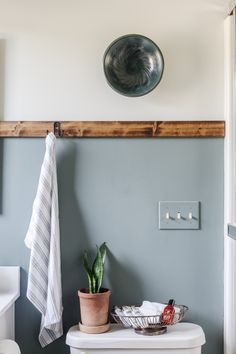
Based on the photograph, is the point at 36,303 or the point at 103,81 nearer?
the point at 36,303

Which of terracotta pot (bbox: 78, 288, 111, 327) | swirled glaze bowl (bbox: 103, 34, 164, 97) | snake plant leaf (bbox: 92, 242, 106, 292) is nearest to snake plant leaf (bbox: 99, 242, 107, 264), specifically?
snake plant leaf (bbox: 92, 242, 106, 292)

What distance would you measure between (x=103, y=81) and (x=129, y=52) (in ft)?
0.53

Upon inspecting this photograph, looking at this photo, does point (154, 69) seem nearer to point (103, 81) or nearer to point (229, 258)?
point (103, 81)

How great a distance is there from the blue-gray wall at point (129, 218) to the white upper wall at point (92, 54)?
0.15m

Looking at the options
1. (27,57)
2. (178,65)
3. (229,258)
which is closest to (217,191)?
(229,258)

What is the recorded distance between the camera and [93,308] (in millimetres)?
1715

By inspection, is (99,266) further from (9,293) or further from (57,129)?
(57,129)

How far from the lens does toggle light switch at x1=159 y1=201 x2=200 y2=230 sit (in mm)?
1864

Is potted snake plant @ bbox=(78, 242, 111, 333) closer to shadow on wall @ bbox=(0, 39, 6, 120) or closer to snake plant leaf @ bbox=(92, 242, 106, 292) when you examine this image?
snake plant leaf @ bbox=(92, 242, 106, 292)

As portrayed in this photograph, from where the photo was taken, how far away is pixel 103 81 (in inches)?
74.2

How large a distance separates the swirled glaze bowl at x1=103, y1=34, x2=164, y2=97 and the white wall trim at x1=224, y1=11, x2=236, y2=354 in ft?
0.96

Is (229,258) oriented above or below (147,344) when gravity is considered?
above

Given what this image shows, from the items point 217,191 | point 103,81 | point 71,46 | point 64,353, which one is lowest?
point 64,353

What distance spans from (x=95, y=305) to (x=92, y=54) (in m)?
1.02
